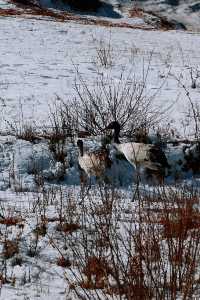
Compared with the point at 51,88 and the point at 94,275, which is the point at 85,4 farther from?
the point at 94,275

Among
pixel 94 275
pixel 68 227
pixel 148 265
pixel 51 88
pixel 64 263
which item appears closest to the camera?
pixel 148 265

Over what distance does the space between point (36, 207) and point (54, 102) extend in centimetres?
539

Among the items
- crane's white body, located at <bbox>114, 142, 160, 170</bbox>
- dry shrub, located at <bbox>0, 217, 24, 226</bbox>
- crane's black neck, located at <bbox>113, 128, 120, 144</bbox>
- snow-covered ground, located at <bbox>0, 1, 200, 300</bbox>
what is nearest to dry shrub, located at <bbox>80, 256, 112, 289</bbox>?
snow-covered ground, located at <bbox>0, 1, 200, 300</bbox>

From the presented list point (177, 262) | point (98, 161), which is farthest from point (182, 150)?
point (177, 262)

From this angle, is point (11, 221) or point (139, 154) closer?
point (11, 221)

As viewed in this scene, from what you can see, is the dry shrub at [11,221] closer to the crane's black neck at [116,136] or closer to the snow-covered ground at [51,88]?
the snow-covered ground at [51,88]

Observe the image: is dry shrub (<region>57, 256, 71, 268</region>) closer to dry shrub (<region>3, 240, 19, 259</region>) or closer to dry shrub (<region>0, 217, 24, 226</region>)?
dry shrub (<region>3, 240, 19, 259</region>)

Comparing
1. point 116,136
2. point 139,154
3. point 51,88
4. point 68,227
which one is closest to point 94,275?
point 68,227

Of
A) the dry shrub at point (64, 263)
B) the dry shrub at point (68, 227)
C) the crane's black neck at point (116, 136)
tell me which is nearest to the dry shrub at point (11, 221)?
the dry shrub at point (68, 227)

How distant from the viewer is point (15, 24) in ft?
69.1

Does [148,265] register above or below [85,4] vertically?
below

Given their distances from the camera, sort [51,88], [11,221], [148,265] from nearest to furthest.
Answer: [148,265] < [11,221] < [51,88]

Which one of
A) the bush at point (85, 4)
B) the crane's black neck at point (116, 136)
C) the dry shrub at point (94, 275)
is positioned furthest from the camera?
the bush at point (85, 4)

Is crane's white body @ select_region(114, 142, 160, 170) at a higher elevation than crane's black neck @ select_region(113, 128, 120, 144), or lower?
lower
